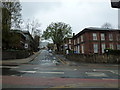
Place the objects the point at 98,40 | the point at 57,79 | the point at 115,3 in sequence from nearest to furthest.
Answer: the point at 115,3
the point at 57,79
the point at 98,40

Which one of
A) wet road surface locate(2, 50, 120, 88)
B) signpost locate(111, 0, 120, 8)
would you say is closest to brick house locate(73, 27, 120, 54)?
wet road surface locate(2, 50, 120, 88)

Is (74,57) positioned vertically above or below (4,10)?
below

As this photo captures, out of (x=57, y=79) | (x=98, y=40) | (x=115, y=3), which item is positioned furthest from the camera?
(x=98, y=40)

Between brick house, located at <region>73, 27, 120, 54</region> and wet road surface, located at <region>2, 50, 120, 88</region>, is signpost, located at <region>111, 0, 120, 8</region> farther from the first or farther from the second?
brick house, located at <region>73, 27, 120, 54</region>

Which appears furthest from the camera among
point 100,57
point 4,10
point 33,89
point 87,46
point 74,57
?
point 87,46

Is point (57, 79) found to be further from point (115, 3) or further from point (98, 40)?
point (98, 40)

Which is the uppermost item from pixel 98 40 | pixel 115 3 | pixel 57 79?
pixel 98 40

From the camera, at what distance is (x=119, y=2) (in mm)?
4656

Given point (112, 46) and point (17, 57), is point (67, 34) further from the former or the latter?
point (17, 57)

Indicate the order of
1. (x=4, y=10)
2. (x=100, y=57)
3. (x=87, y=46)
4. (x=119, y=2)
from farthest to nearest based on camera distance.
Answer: (x=87, y=46) < (x=4, y=10) < (x=100, y=57) < (x=119, y=2)

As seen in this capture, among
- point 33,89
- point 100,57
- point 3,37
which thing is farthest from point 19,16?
point 33,89

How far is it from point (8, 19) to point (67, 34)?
40.1m

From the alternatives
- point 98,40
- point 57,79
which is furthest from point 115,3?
point 98,40

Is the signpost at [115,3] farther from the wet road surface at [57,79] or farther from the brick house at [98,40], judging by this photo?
the brick house at [98,40]
